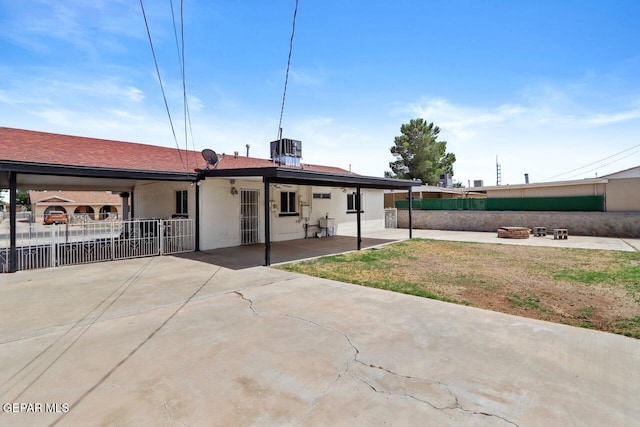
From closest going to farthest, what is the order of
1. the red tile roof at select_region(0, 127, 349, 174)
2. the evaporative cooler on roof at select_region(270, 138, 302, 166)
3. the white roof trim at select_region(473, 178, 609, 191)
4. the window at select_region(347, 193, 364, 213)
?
the red tile roof at select_region(0, 127, 349, 174)
the evaporative cooler on roof at select_region(270, 138, 302, 166)
the white roof trim at select_region(473, 178, 609, 191)
the window at select_region(347, 193, 364, 213)

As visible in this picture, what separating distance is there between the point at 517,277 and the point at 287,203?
9591 mm

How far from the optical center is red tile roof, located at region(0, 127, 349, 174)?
869 centimetres

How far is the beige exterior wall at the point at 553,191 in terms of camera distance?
57.7 ft

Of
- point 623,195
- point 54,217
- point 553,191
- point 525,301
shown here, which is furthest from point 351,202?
point 54,217

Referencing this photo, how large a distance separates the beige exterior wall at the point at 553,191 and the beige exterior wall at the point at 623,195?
111 centimetres

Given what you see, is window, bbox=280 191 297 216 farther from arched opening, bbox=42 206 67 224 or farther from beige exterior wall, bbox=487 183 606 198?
arched opening, bbox=42 206 67 224

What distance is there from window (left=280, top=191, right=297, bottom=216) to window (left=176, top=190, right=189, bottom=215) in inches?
156

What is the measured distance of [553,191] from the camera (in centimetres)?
1925

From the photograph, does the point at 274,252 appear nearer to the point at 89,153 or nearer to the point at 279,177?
the point at 279,177

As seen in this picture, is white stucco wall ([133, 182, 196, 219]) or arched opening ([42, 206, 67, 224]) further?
arched opening ([42, 206, 67, 224])

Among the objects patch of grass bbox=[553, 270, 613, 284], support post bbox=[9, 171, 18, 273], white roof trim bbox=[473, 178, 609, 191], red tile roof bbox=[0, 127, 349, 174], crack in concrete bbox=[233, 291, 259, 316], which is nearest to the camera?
crack in concrete bbox=[233, 291, 259, 316]

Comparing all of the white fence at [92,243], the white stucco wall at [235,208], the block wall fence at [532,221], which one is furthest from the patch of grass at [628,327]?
the block wall fence at [532,221]

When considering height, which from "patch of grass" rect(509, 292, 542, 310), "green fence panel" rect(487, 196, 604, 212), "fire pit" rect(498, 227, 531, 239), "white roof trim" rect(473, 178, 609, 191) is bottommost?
"patch of grass" rect(509, 292, 542, 310)

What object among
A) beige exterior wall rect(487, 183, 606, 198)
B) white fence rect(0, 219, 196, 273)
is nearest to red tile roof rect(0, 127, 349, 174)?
white fence rect(0, 219, 196, 273)
